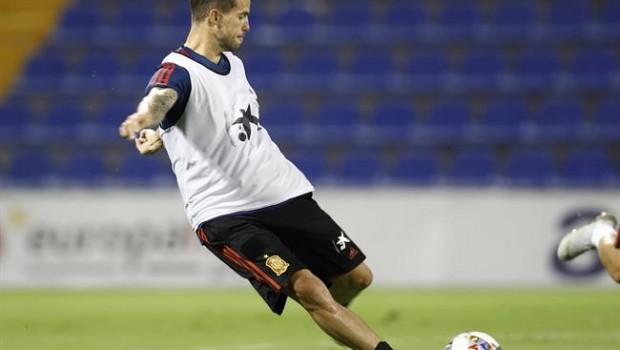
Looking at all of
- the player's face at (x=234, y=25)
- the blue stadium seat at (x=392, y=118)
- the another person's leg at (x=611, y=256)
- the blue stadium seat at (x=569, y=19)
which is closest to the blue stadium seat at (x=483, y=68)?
the blue stadium seat at (x=569, y=19)

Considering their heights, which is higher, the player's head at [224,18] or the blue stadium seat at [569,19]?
the blue stadium seat at [569,19]

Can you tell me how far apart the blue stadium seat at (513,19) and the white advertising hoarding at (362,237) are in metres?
4.99

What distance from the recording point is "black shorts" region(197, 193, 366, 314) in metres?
5.67

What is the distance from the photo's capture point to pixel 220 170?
19.1 feet

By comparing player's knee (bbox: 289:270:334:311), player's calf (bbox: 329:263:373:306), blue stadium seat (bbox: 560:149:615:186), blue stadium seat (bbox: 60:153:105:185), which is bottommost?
blue stadium seat (bbox: 60:153:105:185)

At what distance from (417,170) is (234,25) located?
11.7m

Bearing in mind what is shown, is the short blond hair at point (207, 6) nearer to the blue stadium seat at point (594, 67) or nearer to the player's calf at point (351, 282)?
the player's calf at point (351, 282)

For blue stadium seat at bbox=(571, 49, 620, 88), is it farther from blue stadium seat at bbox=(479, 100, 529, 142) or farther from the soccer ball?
the soccer ball

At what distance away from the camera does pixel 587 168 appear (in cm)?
1709

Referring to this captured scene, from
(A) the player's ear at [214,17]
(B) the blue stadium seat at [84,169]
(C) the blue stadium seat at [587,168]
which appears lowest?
(B) the blue stadium seat at [84,169]

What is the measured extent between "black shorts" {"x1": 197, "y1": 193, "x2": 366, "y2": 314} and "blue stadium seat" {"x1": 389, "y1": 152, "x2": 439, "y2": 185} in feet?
36.6

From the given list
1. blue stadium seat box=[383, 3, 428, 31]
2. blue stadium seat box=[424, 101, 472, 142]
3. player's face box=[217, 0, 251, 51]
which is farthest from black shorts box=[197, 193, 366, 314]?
blue stadium seat box=[383, 3, 428, 31]

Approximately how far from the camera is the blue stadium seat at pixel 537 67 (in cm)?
1839

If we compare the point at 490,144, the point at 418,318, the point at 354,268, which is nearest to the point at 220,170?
the point at 354,268
